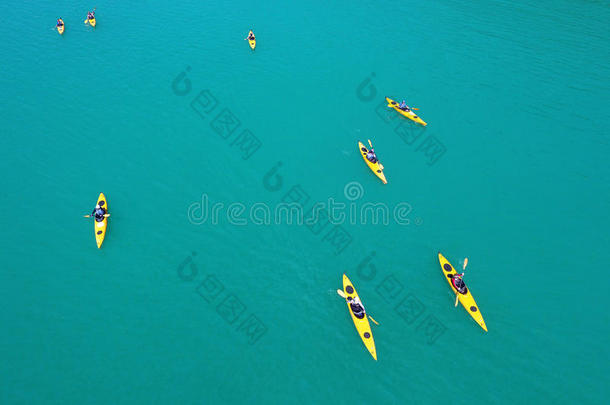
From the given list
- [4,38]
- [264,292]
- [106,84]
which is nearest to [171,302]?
[264,292]

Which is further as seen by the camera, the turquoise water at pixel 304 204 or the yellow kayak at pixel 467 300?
the yellow kayak at pixel 467 300

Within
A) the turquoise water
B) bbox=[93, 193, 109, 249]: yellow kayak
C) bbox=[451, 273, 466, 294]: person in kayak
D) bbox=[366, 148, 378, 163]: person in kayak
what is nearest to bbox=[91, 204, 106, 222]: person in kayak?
bbox=[93, 193, 109, 249]: yellow kayak

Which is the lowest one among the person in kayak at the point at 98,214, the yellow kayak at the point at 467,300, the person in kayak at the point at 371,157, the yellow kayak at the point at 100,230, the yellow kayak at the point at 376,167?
the yellow kayak at the point at 100,230

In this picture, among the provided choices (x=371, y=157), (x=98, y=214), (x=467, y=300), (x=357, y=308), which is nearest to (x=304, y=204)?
(x=371, y=157)

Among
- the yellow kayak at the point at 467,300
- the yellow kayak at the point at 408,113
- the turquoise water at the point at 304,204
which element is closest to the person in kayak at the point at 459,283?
the yellow kayak at the point at 467,300

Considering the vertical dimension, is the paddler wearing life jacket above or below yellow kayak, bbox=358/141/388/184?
below

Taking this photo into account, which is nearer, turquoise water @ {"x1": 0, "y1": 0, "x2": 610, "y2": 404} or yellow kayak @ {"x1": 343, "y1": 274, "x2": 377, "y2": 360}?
turquoise water @ {"x1": 0, "y1": 0, "x2": 610, "y2": 404}

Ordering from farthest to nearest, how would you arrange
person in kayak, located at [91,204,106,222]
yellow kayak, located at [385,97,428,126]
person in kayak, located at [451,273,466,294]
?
yellow kayak, located at [385,97,428,126] < person in kayak, located at [91,204,106,222] < person in kayak, located at [451,273,466,294]

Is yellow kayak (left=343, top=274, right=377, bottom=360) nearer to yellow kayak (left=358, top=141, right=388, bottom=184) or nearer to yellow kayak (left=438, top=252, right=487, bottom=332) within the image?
yellow kayak (left=438, top=252, right=487, bottom=332)

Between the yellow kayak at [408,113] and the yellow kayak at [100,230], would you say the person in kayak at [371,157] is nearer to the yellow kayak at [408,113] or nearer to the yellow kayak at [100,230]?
the yellow kayak at [408,113]
